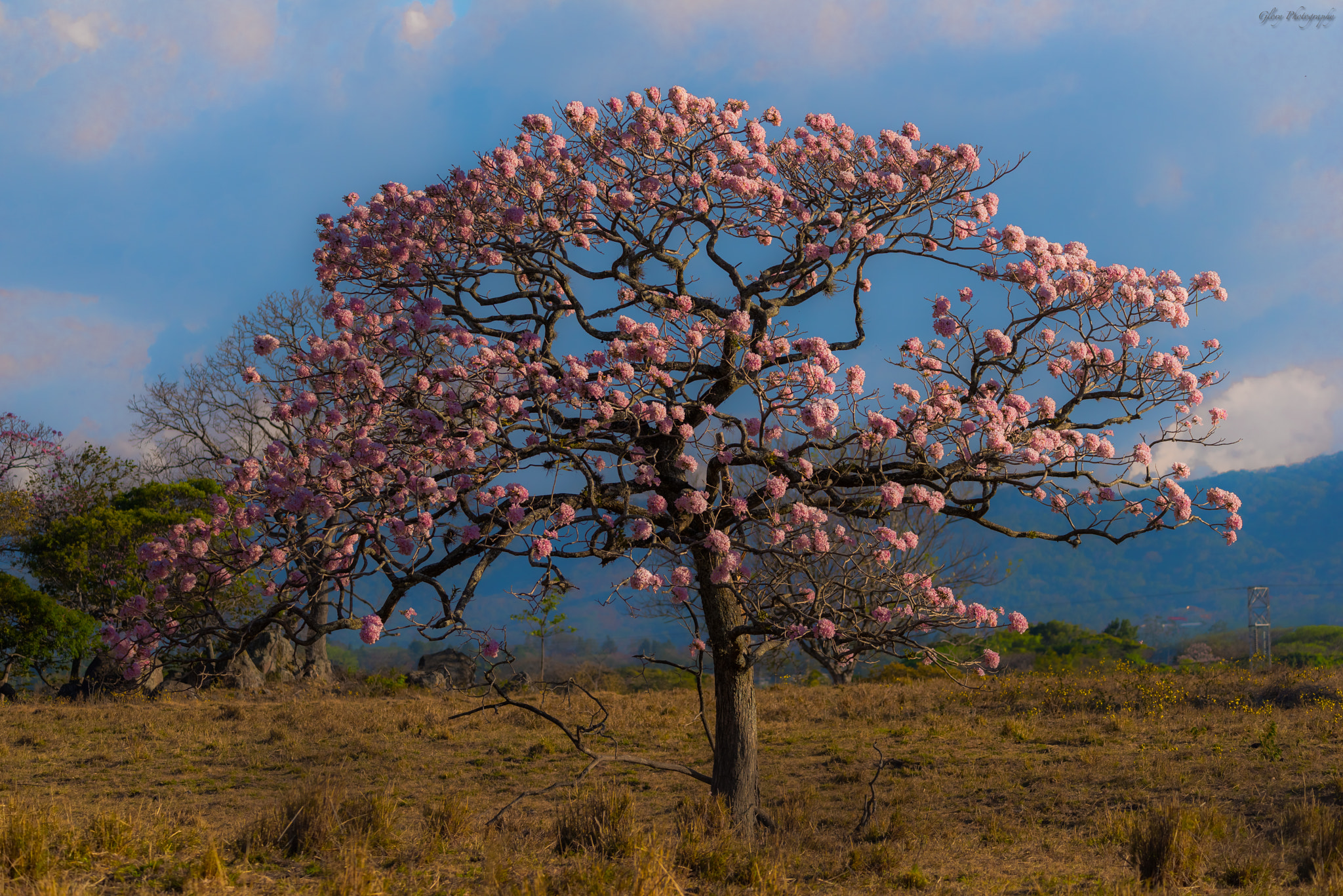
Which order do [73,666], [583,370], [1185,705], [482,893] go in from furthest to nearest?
[73,666]
[1185,705]
[583,370]
[482,893]

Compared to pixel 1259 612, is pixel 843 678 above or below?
below

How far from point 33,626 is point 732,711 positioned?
72.6 ft

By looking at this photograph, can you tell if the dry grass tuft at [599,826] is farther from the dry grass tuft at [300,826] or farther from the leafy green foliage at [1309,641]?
the leafy green foliage at [1309,641]

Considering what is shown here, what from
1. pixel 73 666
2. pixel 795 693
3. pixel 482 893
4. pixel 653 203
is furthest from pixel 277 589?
pixel 73 666

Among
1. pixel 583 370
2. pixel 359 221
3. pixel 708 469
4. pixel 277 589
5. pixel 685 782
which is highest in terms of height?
pixel 359 221

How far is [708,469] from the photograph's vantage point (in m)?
8.78

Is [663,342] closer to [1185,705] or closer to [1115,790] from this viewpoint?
[1115,790]

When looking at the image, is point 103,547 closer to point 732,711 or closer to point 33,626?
point 33,626

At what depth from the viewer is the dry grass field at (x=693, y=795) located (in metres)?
6.94

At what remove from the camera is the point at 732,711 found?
9305mm

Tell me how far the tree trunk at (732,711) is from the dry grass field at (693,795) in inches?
14.0

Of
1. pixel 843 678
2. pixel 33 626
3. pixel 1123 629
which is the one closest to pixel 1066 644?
pixel 1123 629

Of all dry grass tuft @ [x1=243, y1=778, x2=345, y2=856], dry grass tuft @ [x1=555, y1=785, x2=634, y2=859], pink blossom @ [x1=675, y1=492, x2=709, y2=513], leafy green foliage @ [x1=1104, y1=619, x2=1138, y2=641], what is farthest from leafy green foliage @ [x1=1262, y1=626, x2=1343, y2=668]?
dry grass tuft @ [x1=243, y1=778, x2=345, y2=856]

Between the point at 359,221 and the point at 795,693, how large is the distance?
1673 centimetres
